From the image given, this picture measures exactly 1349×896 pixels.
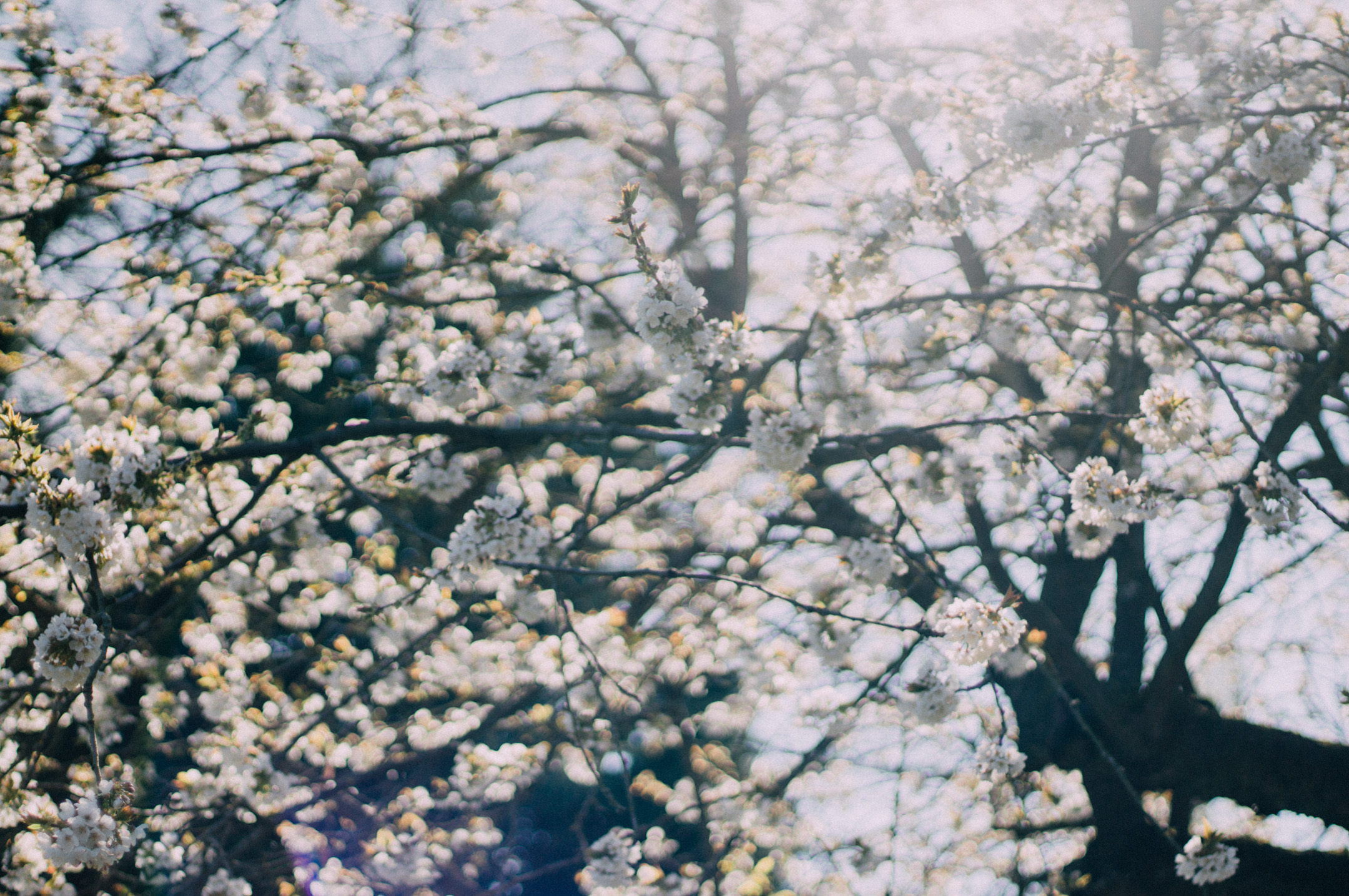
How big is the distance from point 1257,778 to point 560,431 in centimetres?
370

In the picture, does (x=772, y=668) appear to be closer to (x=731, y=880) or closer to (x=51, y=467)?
(x=731, y=880)

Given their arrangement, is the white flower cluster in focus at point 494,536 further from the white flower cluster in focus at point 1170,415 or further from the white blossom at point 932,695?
the white flower cluster in focus at point 1170,415

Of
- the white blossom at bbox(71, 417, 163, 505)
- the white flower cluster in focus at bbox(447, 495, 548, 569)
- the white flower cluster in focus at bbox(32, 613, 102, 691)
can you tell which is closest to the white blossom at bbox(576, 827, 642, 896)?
the white flower cluster in focus at bbox(447, 495, 548, 569)

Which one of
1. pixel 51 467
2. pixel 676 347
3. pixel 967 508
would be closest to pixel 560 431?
pixel 676 347

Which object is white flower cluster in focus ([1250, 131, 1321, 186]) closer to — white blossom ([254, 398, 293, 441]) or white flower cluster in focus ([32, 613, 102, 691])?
white flower cluster in focus ([32, 613, 102, 691])

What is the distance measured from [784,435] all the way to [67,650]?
2391 mm

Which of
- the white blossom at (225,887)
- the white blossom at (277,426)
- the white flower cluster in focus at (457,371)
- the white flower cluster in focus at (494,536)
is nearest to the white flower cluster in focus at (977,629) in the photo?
the white flower cluster in focus at (494,536)

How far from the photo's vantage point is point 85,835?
222cm

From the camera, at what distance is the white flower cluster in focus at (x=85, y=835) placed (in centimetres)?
220

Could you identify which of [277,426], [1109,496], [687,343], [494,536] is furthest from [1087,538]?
[277,426]

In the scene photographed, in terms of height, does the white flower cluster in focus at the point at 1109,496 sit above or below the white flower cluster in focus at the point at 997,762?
above

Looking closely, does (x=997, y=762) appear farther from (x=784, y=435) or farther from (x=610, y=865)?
(x=610, y=865)

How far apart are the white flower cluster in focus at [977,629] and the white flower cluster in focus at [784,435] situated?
77 centimetres

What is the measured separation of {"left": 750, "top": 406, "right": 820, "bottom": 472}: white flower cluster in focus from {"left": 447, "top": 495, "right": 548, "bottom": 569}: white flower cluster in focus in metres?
0.88
